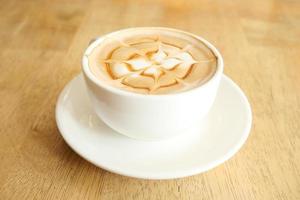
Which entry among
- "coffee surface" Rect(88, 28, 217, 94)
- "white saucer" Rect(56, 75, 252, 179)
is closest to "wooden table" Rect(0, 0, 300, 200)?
"white saucer" Rect(56, 75, 252, 179)

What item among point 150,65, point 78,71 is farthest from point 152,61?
point 78,71

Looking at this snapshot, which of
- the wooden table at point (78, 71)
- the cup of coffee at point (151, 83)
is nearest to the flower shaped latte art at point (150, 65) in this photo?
the cup of coffee at point (151, 83)

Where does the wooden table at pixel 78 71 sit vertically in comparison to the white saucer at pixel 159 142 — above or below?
below

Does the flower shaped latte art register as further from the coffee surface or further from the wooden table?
the wooden table

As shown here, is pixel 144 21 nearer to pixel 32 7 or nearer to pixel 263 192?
pixel 32 7

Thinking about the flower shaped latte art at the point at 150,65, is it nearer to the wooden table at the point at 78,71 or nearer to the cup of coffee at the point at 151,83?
the cup of coffee at the point at 151,83

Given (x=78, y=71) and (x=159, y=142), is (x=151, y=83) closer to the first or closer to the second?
(x=159, y=142)

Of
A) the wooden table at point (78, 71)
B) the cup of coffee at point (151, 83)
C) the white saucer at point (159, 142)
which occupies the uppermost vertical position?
the cup of coffee at point (151, 83)
